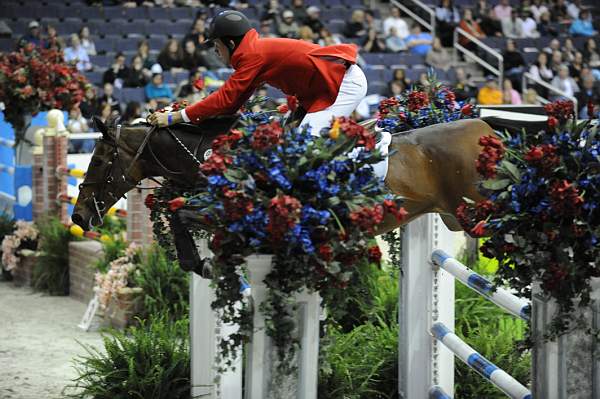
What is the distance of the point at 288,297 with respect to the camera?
11.6ft

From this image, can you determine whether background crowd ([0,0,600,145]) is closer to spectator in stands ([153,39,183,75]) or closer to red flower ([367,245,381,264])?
spectator in stands ([153,39,183,75])

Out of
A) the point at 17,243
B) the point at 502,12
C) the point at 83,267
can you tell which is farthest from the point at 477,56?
the point at 83,267

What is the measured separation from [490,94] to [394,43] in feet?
7.83

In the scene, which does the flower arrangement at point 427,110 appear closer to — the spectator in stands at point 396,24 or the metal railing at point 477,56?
the metal railing at point 477,56

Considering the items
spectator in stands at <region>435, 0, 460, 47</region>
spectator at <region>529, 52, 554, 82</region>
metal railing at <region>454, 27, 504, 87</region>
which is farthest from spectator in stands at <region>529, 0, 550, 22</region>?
spectator at <region>529, 52, 554, 82</region>

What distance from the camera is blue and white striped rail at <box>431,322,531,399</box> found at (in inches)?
160

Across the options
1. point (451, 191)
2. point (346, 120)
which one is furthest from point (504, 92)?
point (346, 120)

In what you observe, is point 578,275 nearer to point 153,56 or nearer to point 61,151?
point 61,151

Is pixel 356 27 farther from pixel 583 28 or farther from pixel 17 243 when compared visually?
pixel 17 243

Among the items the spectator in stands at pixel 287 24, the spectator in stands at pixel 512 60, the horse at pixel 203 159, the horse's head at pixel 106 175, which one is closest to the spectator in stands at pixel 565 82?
the spectator in stands at pixel 512 60

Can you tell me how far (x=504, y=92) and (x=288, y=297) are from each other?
1342 centimetres

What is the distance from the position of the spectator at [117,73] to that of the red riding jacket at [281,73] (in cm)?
926

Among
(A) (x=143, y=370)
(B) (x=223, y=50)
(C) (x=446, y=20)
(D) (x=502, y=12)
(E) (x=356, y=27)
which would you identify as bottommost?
(A) (x=143, y=370)

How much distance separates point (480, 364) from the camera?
179 inches
